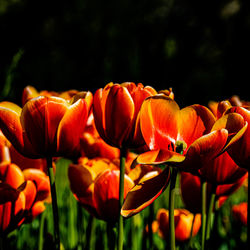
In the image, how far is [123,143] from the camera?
1.77ft

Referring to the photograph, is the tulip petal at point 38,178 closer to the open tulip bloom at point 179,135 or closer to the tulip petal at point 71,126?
the tulip petal at point 71,126

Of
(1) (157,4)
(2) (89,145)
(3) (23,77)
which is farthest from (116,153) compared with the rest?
(1) (157,4)

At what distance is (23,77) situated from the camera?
448cm

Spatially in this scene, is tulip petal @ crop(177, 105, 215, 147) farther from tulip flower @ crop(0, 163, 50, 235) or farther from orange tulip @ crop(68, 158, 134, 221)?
tulip flower @ crop(0, 163, 50, 235)

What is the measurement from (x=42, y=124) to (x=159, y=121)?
0.51 feet

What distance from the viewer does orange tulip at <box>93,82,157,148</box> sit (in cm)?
52

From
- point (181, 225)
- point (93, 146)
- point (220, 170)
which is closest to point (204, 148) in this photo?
point (220, 170)

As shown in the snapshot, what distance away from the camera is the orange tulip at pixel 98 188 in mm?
598

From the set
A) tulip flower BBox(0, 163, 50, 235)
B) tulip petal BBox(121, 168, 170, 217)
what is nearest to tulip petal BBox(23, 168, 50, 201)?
tulip flower BBox(0, 163, 50, 235)

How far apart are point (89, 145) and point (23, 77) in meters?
3.91

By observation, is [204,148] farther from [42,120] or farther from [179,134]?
[42,120]

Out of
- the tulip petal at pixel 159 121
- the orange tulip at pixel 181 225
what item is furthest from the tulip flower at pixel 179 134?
the orange tulip at pixel 181 225

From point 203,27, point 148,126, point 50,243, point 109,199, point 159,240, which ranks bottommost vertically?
point 159,240

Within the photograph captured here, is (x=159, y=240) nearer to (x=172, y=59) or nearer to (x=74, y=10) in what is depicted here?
(x=172, y=59)
